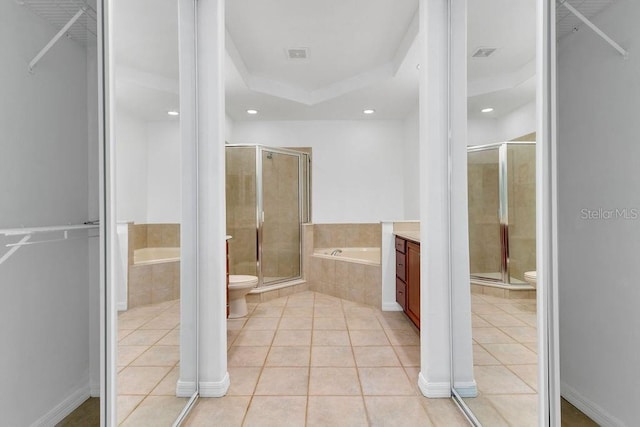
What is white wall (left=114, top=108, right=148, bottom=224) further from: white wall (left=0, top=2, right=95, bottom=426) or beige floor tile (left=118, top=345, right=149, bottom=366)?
beige floor tile (left=118, top=345, right=149, bottom=366)

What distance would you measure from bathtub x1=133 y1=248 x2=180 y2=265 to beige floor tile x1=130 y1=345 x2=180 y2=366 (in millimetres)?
394

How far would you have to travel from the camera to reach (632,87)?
0.83 meters

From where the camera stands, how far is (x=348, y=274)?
4.02 m

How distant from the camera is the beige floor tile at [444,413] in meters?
1.69

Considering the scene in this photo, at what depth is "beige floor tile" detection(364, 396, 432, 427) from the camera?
66.7 inches

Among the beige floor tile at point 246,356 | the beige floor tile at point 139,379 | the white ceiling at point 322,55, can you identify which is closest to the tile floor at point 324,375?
the beige floor tile at point 246,356

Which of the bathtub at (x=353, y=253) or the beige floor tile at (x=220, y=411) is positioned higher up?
the bathtub at (x=353, y=253)

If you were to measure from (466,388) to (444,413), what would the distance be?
0.61ft

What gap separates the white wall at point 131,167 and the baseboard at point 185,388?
97 centimetres

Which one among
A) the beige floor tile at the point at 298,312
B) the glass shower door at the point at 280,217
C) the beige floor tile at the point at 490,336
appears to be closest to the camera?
the beige floor tile at the point at 490,336

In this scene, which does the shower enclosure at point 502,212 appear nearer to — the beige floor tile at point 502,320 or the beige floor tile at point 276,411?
the beige floor tile at point 502,320

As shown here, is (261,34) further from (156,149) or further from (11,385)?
(11,385)

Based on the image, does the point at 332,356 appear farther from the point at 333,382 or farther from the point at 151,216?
the point at 151,216

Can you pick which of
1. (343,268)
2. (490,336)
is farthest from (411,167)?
(490,336)
